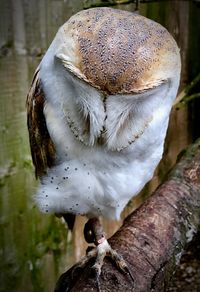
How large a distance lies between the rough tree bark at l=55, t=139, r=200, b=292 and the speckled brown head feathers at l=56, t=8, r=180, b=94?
0.49 meters

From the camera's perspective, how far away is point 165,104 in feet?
4.26

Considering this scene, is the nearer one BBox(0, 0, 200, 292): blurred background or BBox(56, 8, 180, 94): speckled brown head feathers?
BBox(56, 8, 180, 94): speckled brown head feathers

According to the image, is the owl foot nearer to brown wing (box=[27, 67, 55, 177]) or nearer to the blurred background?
brown wing (box=[27, 67, 55, 177])

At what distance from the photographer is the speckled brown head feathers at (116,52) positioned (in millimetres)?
1117

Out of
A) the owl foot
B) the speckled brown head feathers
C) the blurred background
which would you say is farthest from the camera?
the blurred background

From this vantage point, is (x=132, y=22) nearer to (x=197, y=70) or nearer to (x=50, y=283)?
(x=50, y=283)

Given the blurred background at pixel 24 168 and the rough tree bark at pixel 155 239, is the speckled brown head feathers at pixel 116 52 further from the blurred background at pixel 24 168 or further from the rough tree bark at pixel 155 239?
the blurred background at pixel 24 168

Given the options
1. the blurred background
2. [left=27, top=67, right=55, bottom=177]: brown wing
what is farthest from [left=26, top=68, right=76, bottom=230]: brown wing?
the blurred background

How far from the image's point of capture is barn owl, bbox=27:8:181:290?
3.72 ft

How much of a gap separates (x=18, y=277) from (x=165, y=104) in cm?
112

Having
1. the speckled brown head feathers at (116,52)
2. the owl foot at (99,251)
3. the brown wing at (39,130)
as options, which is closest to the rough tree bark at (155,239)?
the owl foot at (99,251)

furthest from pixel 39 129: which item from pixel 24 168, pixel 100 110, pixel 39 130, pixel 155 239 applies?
pixel 24 168

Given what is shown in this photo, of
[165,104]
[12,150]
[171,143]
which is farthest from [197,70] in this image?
[165,104]

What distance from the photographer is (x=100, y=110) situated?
1.18 metres
